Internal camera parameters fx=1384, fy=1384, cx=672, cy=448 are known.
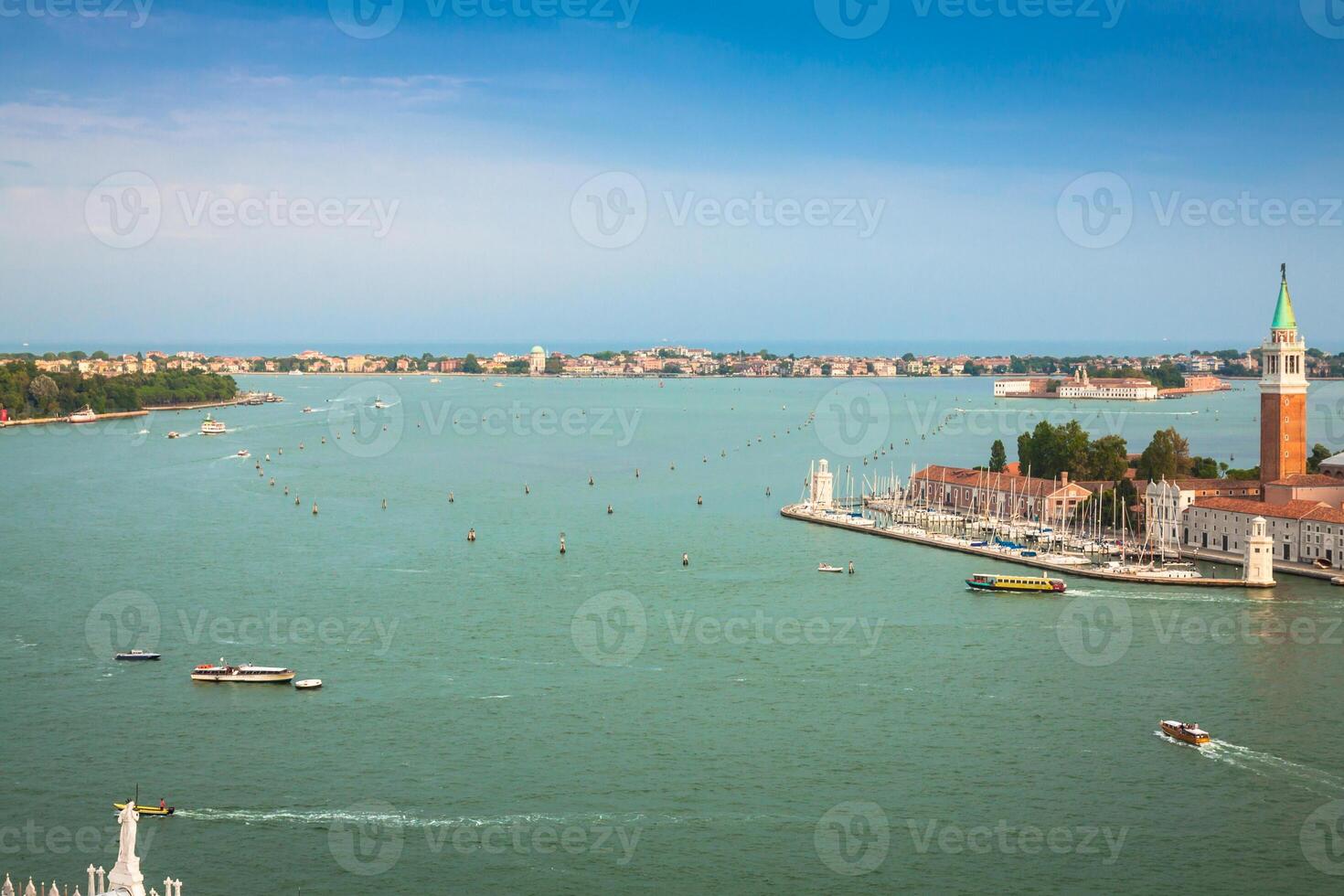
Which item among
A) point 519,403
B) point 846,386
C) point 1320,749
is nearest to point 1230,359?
point 846,386

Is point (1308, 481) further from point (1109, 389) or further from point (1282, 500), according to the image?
point (1109, 389)

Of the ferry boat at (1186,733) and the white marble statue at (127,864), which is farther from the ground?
the white marble statue at (127,864)

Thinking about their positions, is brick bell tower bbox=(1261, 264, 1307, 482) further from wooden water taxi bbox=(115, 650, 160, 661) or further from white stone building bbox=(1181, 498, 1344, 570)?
wooden water taxi bbox=(115, 650, 160, 661)

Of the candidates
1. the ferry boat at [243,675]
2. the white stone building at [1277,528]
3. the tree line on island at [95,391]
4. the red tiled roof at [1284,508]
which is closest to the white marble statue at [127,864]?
the ferry boat at [243,675]

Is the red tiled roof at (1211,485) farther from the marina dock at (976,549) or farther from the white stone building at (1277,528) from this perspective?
the marina dock at (976,549)

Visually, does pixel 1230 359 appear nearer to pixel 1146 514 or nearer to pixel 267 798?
pixel 1146 514

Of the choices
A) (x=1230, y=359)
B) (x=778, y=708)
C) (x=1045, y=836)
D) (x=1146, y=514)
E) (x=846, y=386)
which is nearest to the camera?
(x=1045, y=836)

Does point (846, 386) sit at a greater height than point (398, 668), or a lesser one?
greater
